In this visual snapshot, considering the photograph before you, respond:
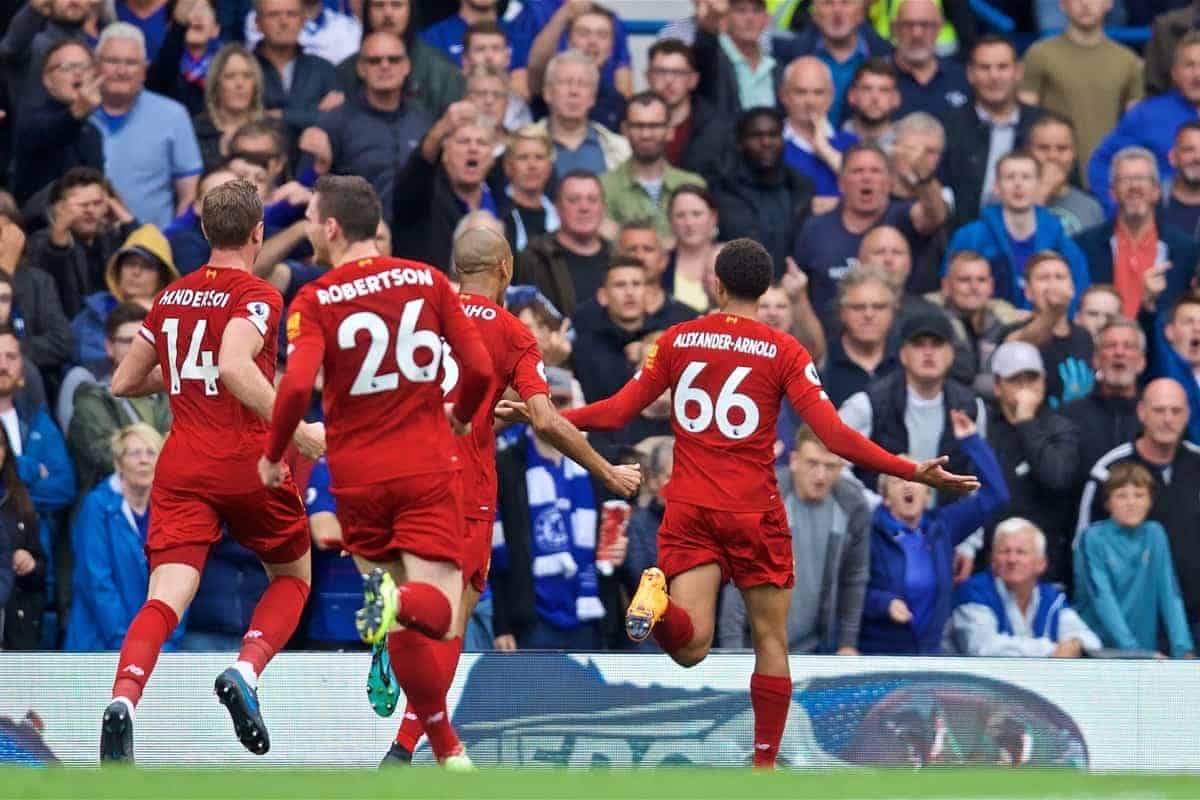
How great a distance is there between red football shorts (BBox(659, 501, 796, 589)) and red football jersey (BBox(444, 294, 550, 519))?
846 millimetres

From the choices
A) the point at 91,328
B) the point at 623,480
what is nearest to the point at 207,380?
the point at 623,480

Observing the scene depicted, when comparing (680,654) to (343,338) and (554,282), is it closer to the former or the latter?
(343,338)

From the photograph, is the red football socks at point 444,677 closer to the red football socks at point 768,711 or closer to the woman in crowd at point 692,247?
the red football socks at point 768,711

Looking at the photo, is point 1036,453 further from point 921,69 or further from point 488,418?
point 488,418

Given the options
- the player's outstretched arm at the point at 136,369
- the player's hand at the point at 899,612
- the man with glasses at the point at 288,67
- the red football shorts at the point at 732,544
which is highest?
the man with glasses at the point at 288,67

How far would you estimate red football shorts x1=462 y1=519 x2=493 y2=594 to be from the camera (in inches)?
393

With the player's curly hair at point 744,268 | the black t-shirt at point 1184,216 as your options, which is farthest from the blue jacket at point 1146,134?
the player's curly hair at point 744,268

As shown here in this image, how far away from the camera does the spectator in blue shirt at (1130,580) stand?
1277cm

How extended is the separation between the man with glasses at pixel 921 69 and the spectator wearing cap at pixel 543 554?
4.40m

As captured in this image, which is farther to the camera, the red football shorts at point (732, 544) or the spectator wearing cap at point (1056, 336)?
the spectator wearing cap at point (1056, 336)

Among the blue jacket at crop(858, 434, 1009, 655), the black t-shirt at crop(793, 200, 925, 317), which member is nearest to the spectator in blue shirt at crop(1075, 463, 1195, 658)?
the blue jacket at crop(858, 434, 1009, 655)

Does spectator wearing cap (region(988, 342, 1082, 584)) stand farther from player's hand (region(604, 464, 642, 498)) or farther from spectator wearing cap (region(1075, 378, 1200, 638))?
player's hand (region(604, 464, 642, 498))

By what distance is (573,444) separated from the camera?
9.84 m

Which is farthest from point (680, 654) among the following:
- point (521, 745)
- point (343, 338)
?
point (343, 338)
